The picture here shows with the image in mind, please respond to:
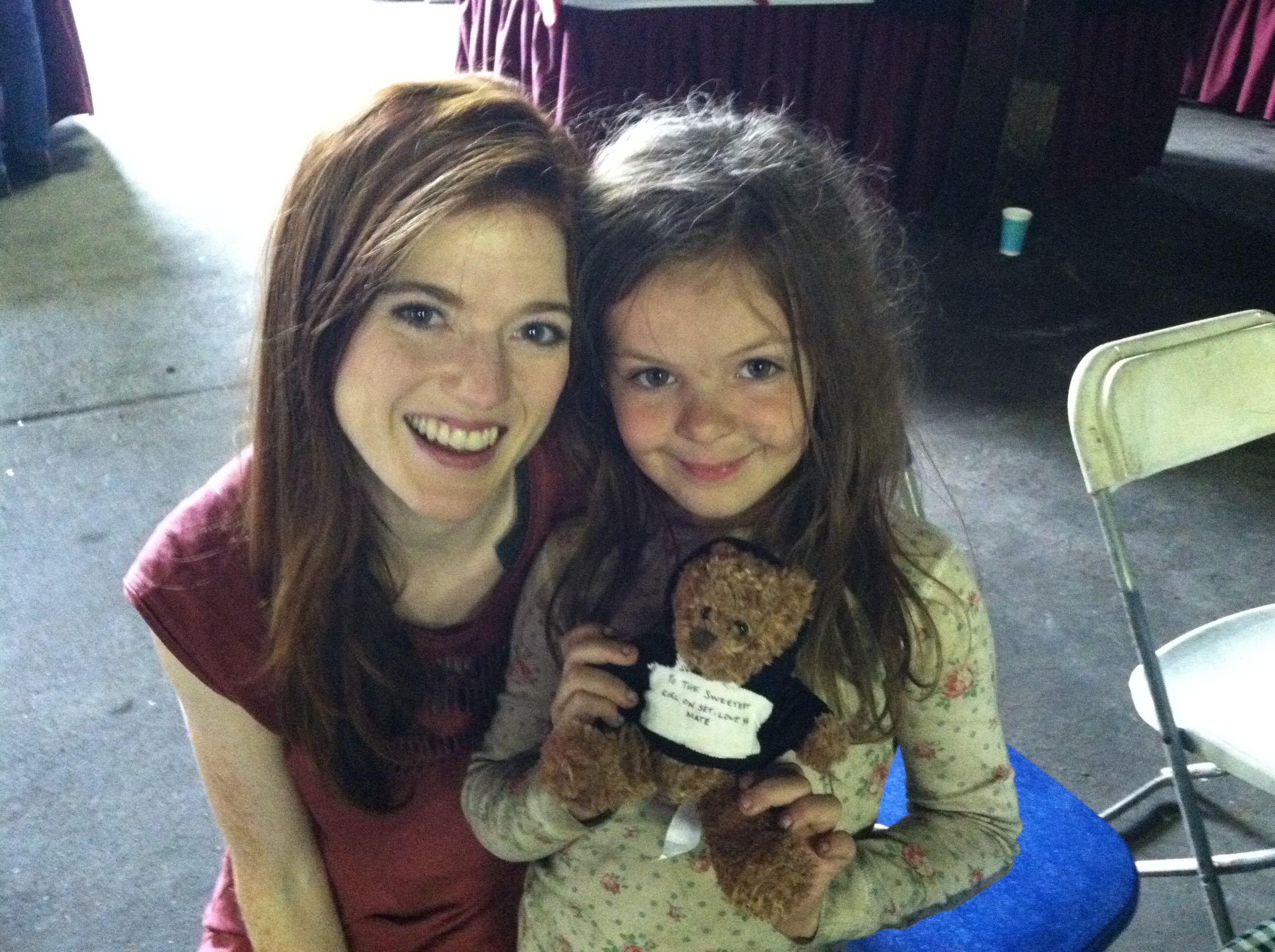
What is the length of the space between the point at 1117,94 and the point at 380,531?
431 centimetres

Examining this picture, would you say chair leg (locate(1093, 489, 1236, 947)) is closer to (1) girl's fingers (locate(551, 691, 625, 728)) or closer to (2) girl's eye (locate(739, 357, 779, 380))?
(2) girl's eye (locate(739, 357, 779, 380))

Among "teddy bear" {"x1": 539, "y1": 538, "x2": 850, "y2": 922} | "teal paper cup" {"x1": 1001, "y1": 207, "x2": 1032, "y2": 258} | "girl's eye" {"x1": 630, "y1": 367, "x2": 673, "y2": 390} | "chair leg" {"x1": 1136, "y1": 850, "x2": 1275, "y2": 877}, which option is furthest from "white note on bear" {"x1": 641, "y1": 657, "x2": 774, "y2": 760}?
"teal paper cup" {"x1": 1001, "y1": 207, "x2": 1032, "y2": 258}

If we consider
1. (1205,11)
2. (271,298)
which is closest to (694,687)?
(271,298)

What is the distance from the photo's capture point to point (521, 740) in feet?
3.30

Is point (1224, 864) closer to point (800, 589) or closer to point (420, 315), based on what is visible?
point (800, 589)

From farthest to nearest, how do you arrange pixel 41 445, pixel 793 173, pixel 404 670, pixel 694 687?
pixel 41 445, pixel 404 670, pixel 793 173, pixel 694 687

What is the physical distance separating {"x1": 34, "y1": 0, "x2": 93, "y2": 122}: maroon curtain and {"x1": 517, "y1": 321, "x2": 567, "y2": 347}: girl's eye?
14.5 feet

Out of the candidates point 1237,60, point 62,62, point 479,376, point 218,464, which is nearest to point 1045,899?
point 479,376

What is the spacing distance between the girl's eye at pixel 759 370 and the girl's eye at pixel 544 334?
6.5 inches

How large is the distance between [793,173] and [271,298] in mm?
453

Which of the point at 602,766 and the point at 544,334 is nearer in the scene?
the point at 602,766

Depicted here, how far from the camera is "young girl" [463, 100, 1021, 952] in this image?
0.90m

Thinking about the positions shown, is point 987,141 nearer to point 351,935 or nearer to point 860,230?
point 860,230

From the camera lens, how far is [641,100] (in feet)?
9.54
